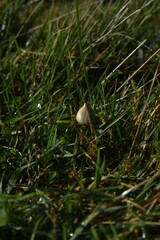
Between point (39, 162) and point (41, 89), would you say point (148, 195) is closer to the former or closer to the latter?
point (39, 162)

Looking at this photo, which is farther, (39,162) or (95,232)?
(39,162)

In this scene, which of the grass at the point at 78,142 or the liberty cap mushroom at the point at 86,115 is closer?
the grass at the point at 78,142

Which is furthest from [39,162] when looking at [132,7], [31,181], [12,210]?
[132,7]

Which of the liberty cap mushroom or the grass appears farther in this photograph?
the liberty cap mushroom

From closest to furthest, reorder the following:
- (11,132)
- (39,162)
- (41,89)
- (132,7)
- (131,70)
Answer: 1. (39,162)
2. (11,132)
3. (41,89)
4. (131,70)
5. (132,7)
